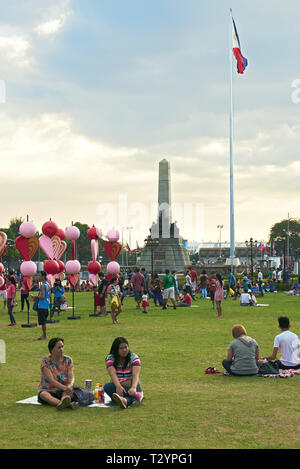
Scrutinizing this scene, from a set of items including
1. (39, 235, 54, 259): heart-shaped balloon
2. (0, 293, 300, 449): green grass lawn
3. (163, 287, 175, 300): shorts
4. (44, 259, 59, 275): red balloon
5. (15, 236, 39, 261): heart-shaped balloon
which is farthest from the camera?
(163, 287, 175, 300): shorts

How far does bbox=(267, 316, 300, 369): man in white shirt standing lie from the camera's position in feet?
31.7

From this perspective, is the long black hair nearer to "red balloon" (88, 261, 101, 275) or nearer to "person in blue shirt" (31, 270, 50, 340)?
"person in blue shirt" (31, 270, 50, 340)

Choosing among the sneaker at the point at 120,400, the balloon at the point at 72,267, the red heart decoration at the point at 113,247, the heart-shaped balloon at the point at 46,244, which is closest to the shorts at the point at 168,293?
the red heart decoration at the point at 113,247

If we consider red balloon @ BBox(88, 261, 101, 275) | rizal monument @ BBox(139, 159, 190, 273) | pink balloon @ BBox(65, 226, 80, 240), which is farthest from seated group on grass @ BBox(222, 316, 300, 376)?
rizal monument @ BBox(139, 159, 190, 273)

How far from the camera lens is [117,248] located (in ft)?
75.3

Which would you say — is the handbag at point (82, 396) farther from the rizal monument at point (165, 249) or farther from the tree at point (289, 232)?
the tree at point (289, 232)

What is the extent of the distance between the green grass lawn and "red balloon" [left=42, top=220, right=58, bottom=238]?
20.9 ft

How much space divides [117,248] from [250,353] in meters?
13.8

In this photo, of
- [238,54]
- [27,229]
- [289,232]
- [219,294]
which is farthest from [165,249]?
[289,232]
